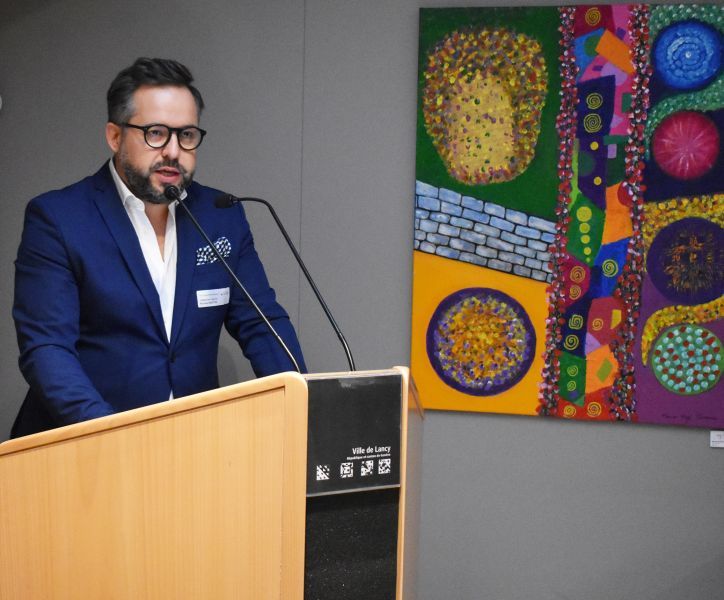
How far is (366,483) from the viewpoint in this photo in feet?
4.57

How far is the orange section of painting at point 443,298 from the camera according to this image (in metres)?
2.93

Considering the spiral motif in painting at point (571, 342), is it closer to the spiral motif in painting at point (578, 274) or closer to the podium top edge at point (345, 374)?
the spiral motif in painting at point (578, 274)

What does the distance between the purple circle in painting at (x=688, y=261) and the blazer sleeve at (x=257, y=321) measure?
50.3 inches

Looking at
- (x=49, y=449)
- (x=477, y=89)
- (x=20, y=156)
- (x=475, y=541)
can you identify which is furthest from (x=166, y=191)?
(x=475, y=541)

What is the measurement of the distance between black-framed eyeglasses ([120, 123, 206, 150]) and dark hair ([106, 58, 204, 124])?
0.04m

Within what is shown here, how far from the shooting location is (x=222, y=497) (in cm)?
133

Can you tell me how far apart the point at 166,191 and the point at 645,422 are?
5.74ft

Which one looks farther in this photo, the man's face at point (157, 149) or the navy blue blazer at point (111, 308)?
the man's face at point (157, 149)

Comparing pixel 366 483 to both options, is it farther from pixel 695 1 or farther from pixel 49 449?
pixel 695 1

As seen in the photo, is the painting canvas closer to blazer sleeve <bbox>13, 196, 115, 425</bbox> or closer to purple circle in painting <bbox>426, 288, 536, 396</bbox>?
purple circle in painting <bbox>426, 288, 536, 396</bbox>

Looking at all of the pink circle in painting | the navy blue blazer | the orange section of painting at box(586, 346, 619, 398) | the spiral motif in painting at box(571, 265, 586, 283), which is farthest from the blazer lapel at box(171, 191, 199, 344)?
the pink circle in painting

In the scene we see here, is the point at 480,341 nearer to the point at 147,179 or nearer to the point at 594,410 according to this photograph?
the point at 594,410

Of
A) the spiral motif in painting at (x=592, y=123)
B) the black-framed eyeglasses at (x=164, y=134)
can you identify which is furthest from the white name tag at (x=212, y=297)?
the spiral motif in painting at (x=592, y=123)

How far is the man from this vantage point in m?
1.98
